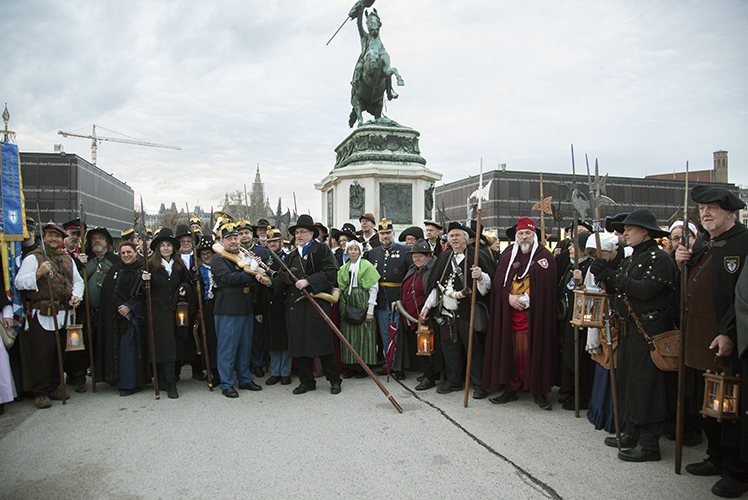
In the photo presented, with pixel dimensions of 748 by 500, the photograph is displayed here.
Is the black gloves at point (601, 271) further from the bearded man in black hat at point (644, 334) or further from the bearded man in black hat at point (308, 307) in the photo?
the bearded man in black hat at point (308, 307)

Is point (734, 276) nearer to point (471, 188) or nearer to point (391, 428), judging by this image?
point (391, 428)

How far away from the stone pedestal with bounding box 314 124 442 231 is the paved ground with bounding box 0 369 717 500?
6.55 metres

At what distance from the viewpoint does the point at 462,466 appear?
354cm

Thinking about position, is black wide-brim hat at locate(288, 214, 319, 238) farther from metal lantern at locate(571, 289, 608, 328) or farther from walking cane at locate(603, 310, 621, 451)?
walking cane at locate(603, 310, 621, 451)

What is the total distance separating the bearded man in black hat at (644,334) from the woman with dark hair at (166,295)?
4858mm

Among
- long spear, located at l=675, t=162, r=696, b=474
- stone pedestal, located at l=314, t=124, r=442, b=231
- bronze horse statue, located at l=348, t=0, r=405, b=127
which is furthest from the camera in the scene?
bronze horse statue, located at l=348, t=0, r=405, b=127

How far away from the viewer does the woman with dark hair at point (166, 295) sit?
5.56 m

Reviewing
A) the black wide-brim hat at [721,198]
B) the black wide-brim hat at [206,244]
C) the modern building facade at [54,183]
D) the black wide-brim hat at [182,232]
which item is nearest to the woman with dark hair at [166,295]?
the black wide-brim hat at [206,244]

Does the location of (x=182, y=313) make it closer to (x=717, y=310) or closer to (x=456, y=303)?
(x=456, y=303)

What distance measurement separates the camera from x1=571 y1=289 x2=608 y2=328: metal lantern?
3.97 metres

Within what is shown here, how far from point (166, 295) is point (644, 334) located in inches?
205

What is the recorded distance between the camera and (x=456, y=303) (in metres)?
5.39

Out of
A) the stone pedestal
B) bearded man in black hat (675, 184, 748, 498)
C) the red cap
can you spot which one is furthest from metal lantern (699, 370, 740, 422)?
the stone pedestal

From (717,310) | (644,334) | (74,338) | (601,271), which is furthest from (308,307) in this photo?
(717,310)
